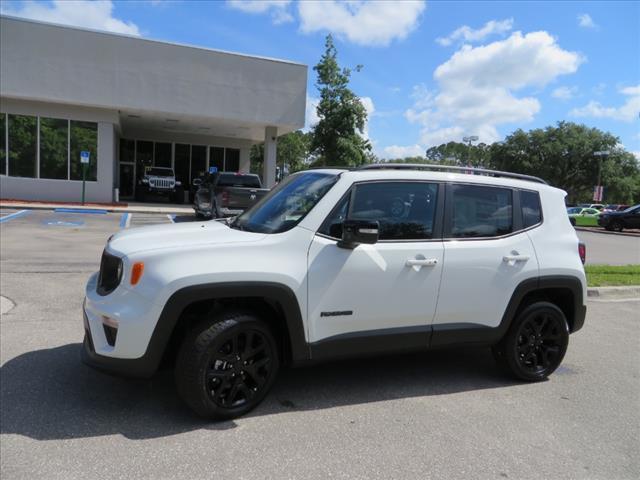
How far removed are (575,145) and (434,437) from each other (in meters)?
66.0

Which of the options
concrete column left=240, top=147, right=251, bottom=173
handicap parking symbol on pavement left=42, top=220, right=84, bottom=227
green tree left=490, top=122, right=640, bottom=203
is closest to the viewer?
handicap parking symbol on pavement left=42, top=220, right=84, bottom=227

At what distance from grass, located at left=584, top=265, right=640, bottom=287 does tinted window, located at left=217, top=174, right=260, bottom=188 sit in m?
11.2

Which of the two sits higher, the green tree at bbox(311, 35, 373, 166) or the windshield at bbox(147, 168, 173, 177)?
the green tree at bbox(311, 35, 373, 166)

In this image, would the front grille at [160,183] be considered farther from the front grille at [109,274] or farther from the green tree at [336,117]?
the front grille at [109,274]

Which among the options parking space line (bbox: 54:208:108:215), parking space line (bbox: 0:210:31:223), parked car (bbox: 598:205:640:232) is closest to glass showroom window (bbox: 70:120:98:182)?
parking space line (bbox: 54:208:108:215)

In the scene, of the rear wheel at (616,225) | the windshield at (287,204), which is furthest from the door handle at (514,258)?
the rear wheel at (616,225)

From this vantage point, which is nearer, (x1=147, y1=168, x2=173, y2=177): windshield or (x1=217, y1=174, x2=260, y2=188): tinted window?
(x1=217, y1=174, x2=260, y2=188): tinted window

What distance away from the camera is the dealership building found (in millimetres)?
21469

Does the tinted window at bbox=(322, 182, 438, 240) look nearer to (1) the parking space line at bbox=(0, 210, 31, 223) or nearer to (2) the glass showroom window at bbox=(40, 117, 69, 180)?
(1) the parking space line at bbox=(0, 210, 31, 223)

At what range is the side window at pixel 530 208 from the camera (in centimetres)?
464

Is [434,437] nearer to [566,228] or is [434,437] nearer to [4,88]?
[566,228]

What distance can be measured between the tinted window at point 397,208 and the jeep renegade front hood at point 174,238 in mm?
778

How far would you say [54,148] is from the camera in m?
23.0

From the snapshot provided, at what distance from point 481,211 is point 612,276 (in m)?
7.20
